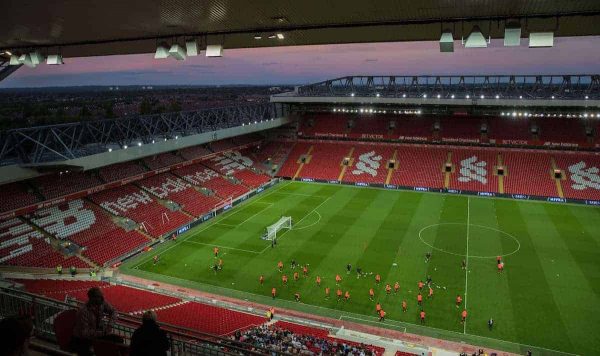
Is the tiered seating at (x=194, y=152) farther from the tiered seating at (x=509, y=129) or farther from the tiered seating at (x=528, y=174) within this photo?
the tiered seating at (x=509, y=129)

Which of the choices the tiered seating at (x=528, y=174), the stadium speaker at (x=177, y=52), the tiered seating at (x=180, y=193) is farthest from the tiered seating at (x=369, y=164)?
the stadium speaker at (x=177, y=52)

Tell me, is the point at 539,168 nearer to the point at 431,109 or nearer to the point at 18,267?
the point at 431,109

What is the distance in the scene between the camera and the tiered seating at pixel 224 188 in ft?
137

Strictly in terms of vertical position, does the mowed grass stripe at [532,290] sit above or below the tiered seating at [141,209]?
below

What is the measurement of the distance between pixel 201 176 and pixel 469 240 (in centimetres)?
2529

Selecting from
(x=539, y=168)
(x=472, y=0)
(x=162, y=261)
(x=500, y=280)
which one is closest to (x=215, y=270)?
(x=162, y=261)

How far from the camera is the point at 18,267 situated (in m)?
24.6

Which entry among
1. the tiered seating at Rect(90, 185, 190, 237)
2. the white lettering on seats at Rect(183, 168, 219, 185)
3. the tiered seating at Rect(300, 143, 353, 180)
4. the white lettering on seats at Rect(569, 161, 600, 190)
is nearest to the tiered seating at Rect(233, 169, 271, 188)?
the white lettering on seats at Rect(183, 168, 219, 185)

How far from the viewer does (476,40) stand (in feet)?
25.3

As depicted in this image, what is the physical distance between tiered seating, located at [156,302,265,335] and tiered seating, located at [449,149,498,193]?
29303 mm

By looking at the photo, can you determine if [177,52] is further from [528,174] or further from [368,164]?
[528,174]

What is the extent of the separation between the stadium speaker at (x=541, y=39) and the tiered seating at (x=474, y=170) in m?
37.0

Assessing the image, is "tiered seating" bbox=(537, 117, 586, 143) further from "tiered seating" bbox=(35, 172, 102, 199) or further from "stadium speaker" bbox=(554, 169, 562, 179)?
"tiered seating" bbox=(35, 172, 102, 199)

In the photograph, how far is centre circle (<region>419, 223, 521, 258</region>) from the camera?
2816cm
